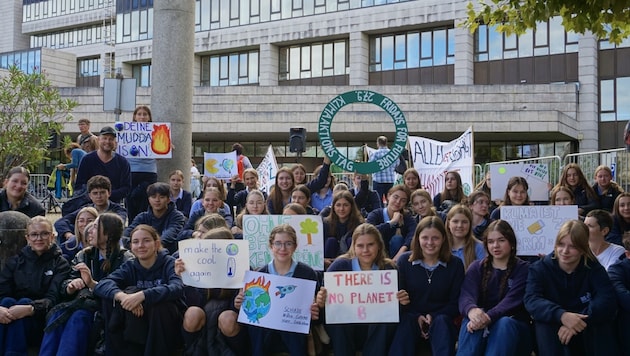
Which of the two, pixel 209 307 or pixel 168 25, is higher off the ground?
pixel 168 25

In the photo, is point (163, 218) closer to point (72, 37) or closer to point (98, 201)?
point (98, 201)

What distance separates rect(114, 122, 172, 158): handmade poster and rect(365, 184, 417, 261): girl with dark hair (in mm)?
3405

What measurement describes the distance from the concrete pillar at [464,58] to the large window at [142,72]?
2352 cm

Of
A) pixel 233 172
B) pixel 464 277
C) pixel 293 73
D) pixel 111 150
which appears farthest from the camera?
pixel 293 73

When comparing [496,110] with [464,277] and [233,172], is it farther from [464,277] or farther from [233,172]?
[464,277]

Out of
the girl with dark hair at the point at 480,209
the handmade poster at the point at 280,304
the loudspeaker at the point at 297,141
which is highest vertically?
the loudspeaker at the point at 297,141

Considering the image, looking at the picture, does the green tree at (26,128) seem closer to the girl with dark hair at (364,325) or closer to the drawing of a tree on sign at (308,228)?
the drawing of a tree on sign at (308,228)

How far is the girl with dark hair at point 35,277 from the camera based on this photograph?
6.61 m

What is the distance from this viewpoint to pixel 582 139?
36312mm

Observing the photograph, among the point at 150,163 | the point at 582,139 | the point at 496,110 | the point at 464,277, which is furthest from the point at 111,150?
the point at 582,139

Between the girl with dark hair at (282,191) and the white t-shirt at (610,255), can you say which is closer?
the white t-shirt at (610,255)

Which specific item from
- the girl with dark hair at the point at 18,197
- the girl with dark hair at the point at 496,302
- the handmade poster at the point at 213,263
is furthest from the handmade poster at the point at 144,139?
the girl with dark hair at the point at 496,302

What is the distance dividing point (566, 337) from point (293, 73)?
4093 centimetres

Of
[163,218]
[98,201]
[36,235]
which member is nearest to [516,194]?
[163,218]
